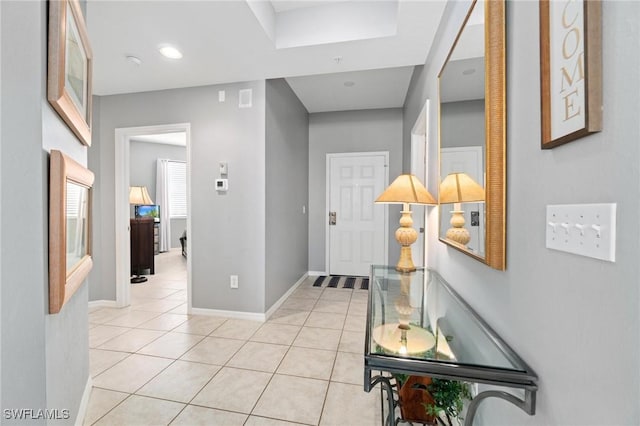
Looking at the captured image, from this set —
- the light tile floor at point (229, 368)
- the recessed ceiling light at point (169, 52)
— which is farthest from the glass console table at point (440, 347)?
the recessed ceiling light at point (169, 52)

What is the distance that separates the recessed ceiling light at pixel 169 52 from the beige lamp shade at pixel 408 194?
6.89 ft

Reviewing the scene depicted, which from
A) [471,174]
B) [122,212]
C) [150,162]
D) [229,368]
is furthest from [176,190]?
[471,174]

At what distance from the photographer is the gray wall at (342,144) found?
4520 mm

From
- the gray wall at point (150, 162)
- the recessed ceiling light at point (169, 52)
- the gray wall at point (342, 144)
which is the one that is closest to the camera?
the recessed ceiling light at point (169, 52)

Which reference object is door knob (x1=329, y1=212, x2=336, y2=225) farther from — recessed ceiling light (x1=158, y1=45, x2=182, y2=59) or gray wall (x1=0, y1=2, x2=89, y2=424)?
gray wall (x1=0, y1=2, x2=89, y2=424)

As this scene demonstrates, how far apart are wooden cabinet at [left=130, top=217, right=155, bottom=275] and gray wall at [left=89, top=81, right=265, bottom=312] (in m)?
2.10

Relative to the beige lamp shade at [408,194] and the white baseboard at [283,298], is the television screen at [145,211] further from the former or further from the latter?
the beige lamp shade at [408,194]

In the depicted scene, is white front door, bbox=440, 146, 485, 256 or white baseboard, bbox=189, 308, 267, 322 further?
white baseboard, bbox=189, 308, 267, 322

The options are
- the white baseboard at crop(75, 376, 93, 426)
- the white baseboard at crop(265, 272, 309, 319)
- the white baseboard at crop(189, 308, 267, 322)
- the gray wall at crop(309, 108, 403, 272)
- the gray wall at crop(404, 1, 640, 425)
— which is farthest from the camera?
the gray wall at crop(309, 108, 403, 272)

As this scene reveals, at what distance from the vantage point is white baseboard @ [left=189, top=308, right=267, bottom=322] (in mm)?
3001

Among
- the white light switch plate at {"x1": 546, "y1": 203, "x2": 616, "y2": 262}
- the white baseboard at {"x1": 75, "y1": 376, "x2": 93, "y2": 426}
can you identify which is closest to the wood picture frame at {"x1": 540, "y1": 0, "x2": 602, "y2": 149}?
the white light switch plate at {"x1": 546, "y1": 203, "x2": 616, "y2": 262}

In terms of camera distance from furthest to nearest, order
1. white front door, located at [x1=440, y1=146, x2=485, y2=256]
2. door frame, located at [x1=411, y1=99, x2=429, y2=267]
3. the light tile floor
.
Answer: door frame, located at [x1=411, y1=99, x2=429, y2=267], the light tile floor, white front door, located at [x1=440, y1=146, x2=485, y2=256]

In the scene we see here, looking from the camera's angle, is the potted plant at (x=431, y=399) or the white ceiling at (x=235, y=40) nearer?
the potted plant at (x=431, y=399)

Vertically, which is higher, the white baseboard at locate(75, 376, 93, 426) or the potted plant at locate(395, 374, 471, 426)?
the potted plant at locate(395, 374, 471, 426)
